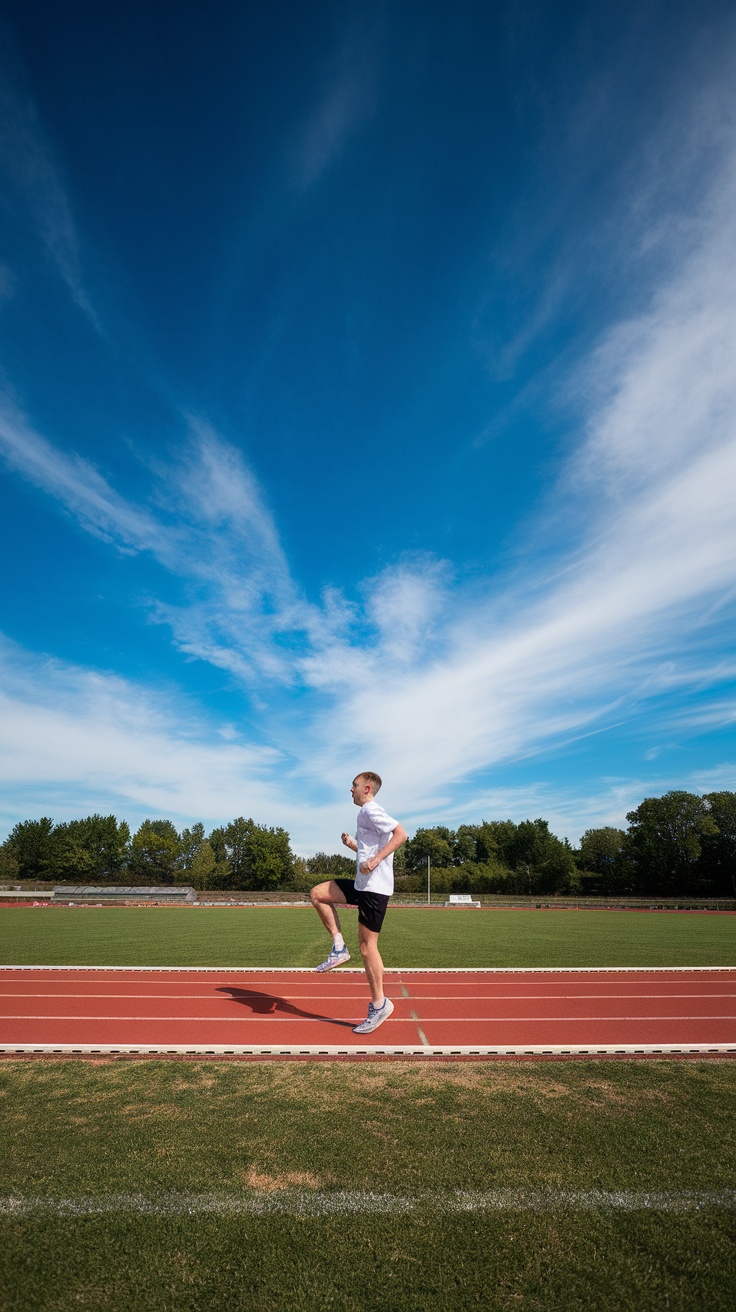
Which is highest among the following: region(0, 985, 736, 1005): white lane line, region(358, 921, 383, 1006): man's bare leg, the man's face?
the man's face

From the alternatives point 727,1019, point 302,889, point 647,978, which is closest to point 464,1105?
point 727,1019

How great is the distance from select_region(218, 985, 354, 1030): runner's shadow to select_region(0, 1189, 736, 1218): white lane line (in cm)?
335

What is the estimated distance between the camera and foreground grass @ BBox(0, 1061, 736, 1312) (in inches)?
81.0

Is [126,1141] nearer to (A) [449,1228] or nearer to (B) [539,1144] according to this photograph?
(A) [449,1228]

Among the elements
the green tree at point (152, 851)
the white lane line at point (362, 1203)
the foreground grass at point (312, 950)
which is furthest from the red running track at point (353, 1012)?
the green tree at point (152, 851)

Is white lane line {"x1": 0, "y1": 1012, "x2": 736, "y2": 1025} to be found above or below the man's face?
below

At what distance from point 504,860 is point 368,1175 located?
105m

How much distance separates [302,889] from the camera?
64.3 metres

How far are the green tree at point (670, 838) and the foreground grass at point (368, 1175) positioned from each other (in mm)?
80696

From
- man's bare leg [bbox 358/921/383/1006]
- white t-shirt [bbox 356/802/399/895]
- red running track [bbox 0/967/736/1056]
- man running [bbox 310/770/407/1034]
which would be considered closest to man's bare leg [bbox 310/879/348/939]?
man running [bbox 310/770/407/1034]

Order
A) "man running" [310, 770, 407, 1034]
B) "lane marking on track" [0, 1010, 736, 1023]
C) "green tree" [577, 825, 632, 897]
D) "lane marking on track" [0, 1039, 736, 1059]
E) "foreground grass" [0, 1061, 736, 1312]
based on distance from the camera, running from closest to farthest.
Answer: "foreground grass" [0, 1061, 736, 1312]
"lane marking on track" [0, 1039, 736, 1059]
"man running" [310, 770, 407, 1034]
"lane marking on track" [0, 1010, 736, 1023]
"green tree" [577, 825, 632, 897]

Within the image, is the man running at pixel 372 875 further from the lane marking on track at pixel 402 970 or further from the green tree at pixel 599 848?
the green tree at pixel 599 848

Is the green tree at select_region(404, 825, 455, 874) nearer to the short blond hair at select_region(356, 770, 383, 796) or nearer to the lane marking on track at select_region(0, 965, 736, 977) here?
the lane marking on track at select_region(0, 965, 736, 977)

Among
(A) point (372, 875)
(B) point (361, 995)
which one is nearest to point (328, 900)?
(A) point (372, 875)
